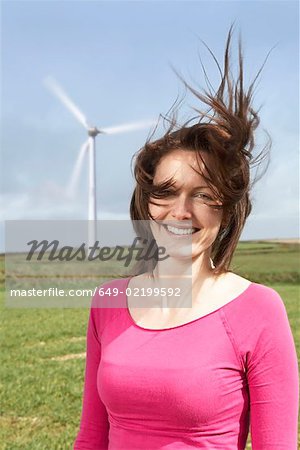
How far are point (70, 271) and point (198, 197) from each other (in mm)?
16034

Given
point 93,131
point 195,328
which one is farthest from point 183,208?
point 93,131

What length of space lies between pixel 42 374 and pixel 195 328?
23.3 feet

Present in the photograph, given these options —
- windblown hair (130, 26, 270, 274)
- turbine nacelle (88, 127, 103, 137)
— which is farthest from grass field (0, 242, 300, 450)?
turbine nacelle (88, 127, 103, 137)

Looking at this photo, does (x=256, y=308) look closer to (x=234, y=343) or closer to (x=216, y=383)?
(x=234, y=343)

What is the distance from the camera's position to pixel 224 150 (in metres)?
1.67

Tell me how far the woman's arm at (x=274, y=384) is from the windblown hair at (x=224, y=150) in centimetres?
29

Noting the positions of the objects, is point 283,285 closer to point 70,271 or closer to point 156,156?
point 70,271

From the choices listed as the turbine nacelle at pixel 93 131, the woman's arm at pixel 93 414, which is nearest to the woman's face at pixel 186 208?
the woman's arm at pixel 93 414

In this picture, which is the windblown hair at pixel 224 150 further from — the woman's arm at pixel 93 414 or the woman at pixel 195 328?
the woman's arm at pixel 93 414

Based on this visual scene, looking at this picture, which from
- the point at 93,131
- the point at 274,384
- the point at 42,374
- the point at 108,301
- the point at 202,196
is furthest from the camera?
the point at 93,131

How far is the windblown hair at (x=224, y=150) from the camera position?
1.68 m

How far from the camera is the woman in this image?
5.14 feet

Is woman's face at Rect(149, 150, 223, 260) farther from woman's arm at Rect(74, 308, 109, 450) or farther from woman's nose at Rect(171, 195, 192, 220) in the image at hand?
woman's arm at Rect(74, 308, 109, 450)

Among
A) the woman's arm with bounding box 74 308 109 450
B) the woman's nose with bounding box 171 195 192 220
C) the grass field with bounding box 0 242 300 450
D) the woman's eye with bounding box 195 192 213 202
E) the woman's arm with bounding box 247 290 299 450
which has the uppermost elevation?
the woman's eye with bounding box 195 192 213 202
